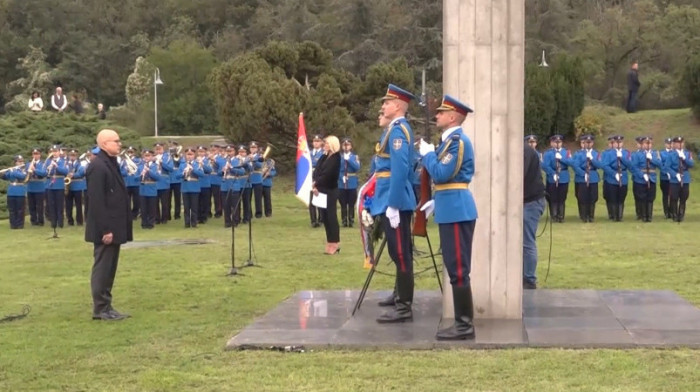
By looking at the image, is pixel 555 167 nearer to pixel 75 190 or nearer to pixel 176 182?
pixel 176 182

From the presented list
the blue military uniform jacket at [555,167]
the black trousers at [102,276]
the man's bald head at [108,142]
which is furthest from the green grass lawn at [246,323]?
the blue military uniform jacket at [555,167]

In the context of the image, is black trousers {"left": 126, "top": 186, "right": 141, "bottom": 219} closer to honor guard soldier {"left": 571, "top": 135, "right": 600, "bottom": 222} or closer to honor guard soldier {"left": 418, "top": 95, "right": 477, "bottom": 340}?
honor guard soldier {"left": 571, "top": 135, "right": 600, "bottom": 222}

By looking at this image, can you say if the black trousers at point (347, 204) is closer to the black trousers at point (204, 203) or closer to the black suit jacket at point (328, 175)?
the black trousers at point (204, 203)

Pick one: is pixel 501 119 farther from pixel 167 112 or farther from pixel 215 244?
pixel 167 112

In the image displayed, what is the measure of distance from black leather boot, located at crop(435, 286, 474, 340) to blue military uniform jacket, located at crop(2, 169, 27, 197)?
16.2 metres

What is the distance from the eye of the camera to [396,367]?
23.2ft

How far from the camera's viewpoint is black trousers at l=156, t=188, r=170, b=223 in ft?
71.4

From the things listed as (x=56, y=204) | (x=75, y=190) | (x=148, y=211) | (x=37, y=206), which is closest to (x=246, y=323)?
(x=148, y=211)

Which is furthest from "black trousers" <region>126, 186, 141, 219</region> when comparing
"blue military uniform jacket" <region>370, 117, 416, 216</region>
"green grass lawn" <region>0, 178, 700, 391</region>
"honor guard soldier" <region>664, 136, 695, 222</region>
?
"blue military uniform jacket" <region>370, 117, 416, 216</region>

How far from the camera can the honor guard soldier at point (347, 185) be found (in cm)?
2091

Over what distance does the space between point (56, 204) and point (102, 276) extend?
41.3 feet

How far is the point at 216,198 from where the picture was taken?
22.7 meters

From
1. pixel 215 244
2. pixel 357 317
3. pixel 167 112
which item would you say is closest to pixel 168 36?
pixel 167 112

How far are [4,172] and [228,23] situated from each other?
39.0 metres
